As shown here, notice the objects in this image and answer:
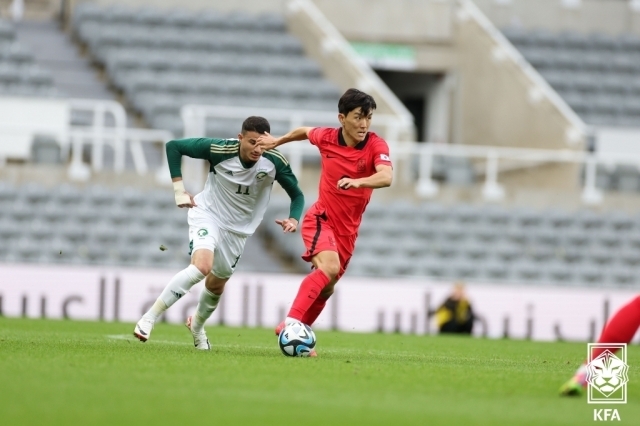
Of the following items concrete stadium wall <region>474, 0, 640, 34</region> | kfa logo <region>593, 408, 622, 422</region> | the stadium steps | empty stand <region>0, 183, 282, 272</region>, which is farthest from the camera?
concrete stadium wall <region>474, 0, 640, 34</region>

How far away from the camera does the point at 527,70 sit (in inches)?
1034

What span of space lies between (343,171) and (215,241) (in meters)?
1.21

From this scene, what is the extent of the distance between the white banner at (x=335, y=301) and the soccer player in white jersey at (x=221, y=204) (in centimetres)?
791

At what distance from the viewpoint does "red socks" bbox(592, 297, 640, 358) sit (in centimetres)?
715

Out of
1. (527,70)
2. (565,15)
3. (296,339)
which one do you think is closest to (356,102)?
(296,339)

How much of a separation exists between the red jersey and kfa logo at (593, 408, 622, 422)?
3646 mm

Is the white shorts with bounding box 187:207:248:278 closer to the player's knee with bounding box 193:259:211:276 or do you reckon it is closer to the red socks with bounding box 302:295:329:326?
the player's knee with bounding box 193:259:211:276

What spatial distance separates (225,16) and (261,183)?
17283 mm

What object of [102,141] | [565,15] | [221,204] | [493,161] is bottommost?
[221,204]

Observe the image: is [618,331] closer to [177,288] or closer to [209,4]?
[177,288]

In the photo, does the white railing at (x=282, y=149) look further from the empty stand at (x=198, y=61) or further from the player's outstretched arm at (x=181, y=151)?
the player's outstretched arm at (x=181, y=151)

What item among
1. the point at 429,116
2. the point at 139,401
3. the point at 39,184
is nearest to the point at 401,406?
the point at 139,401

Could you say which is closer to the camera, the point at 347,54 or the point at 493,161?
the point at 493,161

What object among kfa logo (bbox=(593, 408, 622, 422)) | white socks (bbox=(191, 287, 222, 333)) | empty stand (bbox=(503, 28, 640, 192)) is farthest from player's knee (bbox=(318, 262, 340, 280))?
empty stand (bbox=(503, 28, 640, 192))
